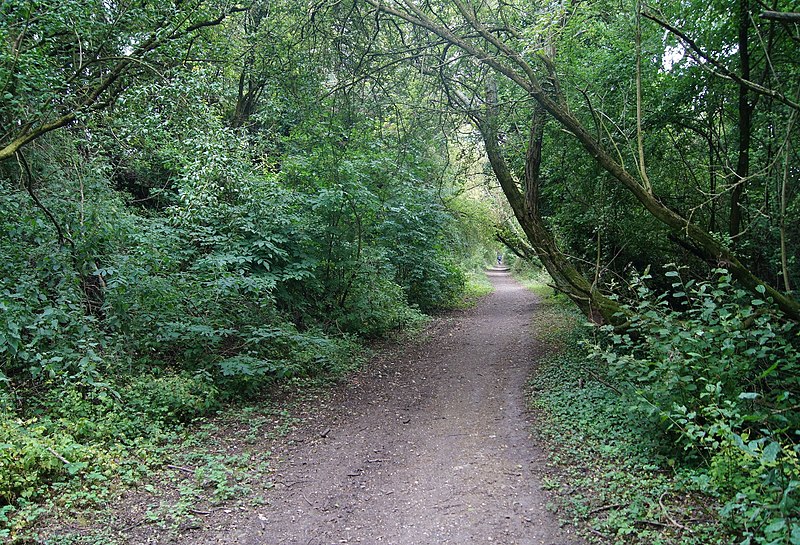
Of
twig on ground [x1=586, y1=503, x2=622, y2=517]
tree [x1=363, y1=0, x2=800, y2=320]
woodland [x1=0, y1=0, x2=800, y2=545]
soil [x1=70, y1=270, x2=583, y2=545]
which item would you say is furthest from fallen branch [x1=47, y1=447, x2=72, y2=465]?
tree [x1=363, y1=0, x2=800, y2=320]

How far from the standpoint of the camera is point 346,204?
9.31 m

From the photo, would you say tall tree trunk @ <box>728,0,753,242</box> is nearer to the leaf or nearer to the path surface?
the leaf

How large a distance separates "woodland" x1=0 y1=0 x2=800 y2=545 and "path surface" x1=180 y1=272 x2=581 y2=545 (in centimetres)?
127

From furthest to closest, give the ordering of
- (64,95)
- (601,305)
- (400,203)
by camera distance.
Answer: (400,203) → (601,305) → (64,95)

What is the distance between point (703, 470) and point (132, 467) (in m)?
5.14

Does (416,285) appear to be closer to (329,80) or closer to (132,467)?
(329,80)

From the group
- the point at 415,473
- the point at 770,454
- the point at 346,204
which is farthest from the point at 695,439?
the point at 346,204

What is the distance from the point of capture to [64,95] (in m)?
6.43

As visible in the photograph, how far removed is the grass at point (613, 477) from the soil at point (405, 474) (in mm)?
215

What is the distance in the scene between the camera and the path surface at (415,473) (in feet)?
12.2

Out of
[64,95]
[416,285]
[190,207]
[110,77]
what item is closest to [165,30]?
[110,77]

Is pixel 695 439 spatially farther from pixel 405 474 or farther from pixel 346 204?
pixel 346 204

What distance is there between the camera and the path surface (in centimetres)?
373

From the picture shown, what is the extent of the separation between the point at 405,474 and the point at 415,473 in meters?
0.10
